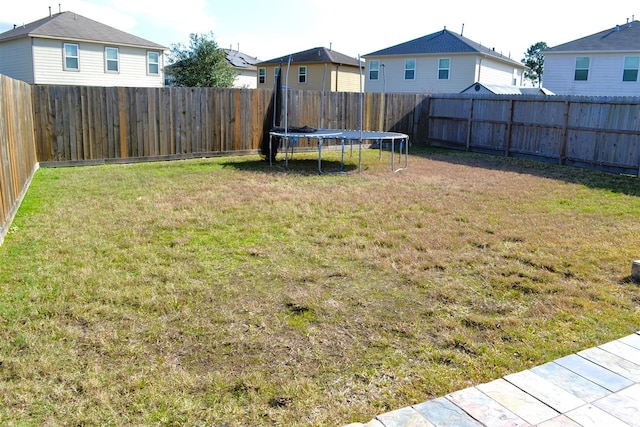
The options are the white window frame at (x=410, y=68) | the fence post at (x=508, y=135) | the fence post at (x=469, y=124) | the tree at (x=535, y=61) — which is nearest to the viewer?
the fence post at (x=508, y=135)

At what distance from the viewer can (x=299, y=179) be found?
31.1 ft

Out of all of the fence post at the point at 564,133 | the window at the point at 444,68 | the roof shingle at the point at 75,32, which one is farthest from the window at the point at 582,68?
Answer: the roof shingle at the point at 75,32

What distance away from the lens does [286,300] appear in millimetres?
3887

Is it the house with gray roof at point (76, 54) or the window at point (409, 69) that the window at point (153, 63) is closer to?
the house with gray roof at point (76, 54)

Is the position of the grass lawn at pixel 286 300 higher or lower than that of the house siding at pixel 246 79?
lower

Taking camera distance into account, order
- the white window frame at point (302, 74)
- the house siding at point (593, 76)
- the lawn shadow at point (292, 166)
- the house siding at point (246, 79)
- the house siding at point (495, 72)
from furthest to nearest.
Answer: the house siding at point (246, 79) < the white window frame at point (302, 74) < the house siding at point (495, 72) < the house siding at point (593, 76) < the lawn shadow at point (292, 166)

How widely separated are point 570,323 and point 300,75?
2867 cm

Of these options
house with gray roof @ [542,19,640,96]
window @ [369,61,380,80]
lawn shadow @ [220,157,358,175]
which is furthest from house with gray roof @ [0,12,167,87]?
house with gray roof @ [542,19,640,96]

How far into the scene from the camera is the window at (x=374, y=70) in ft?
89.5

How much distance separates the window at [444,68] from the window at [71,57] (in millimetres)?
16124

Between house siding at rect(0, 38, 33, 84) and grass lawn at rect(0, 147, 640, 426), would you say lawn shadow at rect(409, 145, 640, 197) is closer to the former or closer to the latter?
grass lawn at rect(0, 147, 640, 426)

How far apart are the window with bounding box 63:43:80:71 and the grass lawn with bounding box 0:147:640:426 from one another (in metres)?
15.7

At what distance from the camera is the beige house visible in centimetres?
2944

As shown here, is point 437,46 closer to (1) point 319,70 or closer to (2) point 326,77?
(2) point 326,77
